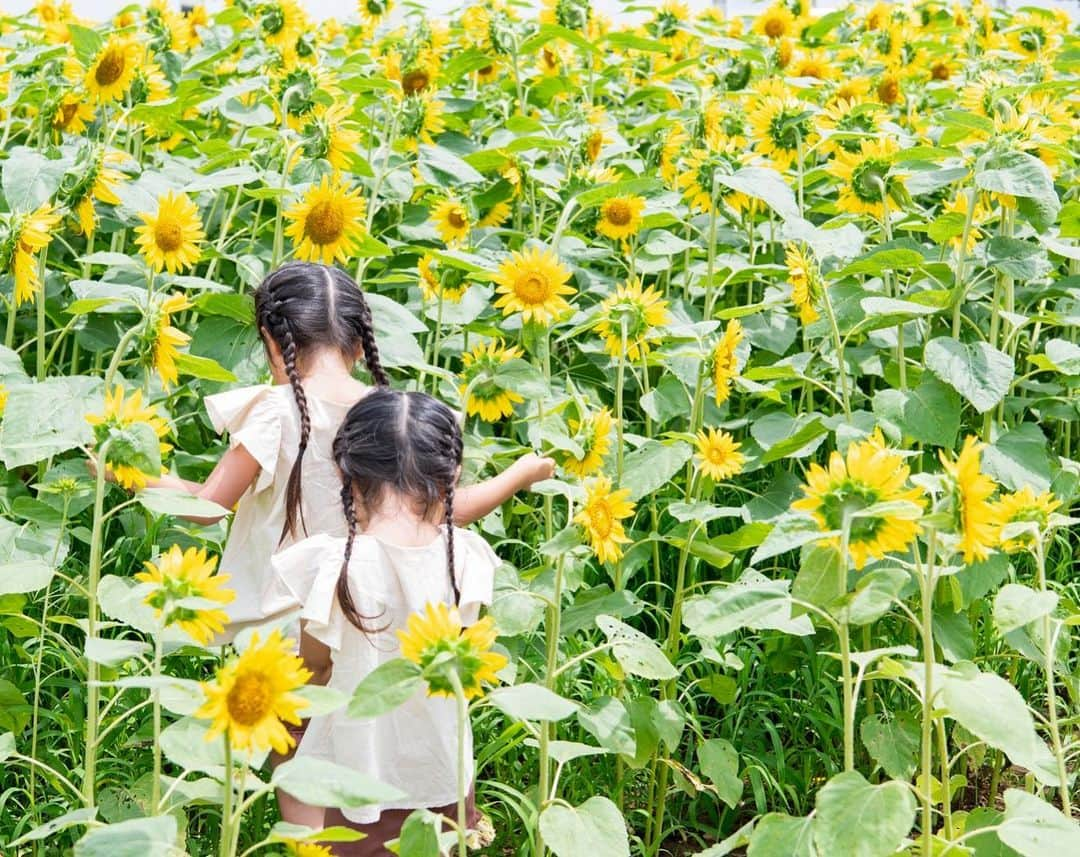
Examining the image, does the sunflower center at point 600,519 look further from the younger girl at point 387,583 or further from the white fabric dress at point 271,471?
the white fabric dress at point 271,471

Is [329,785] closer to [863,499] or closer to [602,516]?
[863,499]

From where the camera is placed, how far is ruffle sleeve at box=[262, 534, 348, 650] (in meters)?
2.24

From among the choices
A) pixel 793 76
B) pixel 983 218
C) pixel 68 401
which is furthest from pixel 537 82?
pixel 68 401

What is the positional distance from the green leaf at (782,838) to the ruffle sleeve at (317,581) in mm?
636

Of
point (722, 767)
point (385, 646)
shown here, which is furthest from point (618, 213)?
point (385, 646)

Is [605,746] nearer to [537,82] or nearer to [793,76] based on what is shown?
[537,82]

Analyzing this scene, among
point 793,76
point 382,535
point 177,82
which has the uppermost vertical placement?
point 382,535

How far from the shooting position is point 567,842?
6.75 feet

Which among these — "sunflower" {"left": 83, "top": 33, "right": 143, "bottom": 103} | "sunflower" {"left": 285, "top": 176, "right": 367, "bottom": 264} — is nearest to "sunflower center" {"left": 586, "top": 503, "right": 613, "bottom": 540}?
"sunflower" {"left": 285, "top": 176, "right": 367, "bottom": 264}

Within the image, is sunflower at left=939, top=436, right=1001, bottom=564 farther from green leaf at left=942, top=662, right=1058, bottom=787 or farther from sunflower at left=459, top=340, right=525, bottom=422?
sunflower at left=459, top=340, right=525, bottom=422

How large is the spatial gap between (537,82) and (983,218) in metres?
1.77

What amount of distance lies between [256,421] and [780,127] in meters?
1.57

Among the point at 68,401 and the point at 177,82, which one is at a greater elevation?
the point at 68,401

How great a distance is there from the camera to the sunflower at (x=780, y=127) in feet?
11.8
